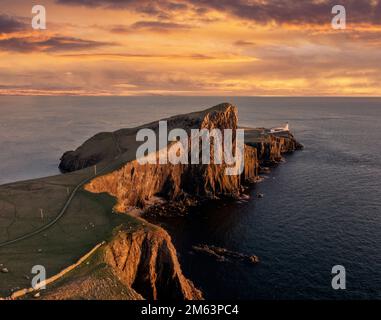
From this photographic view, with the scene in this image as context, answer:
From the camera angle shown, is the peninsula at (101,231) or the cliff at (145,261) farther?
the cliff at (145,261)

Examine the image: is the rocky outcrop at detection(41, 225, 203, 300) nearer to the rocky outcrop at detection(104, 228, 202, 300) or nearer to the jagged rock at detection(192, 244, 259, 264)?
the rocky outcrop at detection(104, 228, 202, 300)

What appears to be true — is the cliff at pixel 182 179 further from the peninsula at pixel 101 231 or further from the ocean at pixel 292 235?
the ocean at pixel 292 235

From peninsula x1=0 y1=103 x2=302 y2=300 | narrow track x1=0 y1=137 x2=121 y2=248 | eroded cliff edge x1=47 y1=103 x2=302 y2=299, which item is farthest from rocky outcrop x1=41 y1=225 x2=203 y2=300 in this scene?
narrow track x1=0 y1=137 x2=121 y2=248

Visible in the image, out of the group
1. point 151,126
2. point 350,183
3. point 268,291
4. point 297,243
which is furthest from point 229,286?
point 151,126

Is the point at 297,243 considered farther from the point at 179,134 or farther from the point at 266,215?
the point at 179,134

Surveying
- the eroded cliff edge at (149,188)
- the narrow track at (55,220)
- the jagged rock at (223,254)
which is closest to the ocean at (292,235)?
the jagged rock at (223,254)

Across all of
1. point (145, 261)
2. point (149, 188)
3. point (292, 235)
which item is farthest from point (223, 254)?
point (149, 188)

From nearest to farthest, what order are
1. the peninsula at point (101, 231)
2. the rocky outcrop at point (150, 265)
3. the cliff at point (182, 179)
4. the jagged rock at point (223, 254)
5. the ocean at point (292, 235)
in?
1. the peninsula at point (101, 231)
2. the rocky outcrop at point (150, 265)
3. the ocean at point (292, 235)
4. the jagged rock at point (223, 254)
5. the cliff at point (182, 179)

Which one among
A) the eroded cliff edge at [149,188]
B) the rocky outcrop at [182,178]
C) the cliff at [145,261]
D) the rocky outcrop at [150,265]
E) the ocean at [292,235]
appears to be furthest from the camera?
the rocky outcrop at [182,178]

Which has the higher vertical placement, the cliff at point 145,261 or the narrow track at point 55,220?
the narrow track at point 55,220

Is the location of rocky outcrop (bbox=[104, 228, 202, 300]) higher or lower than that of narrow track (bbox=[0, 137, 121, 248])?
lower
